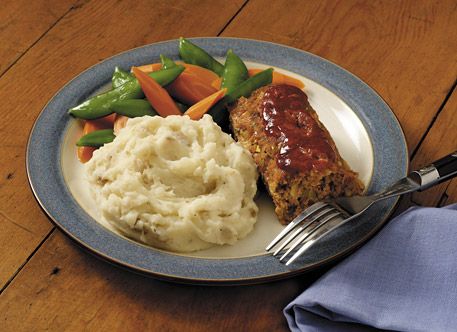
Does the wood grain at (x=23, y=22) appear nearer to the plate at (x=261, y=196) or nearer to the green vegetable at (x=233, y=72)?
the plate at (x=261, y=196)

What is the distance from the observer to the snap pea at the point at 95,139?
4418 mm

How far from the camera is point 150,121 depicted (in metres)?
4.13

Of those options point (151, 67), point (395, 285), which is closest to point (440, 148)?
point (395, 285)

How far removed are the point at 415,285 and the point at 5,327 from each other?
6.85 ft

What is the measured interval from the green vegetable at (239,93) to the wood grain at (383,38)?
3.02ft

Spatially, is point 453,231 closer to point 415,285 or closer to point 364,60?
point 415,285

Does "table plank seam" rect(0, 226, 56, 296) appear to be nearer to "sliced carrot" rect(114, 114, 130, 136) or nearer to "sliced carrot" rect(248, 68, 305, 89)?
"sliced carrot" rect(114, 114, 130, 136)

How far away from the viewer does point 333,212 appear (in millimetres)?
3742

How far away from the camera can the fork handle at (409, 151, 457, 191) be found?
3887mm

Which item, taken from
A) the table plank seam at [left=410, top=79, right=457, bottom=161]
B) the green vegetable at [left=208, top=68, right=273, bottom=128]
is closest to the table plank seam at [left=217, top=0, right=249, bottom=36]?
the green vegetable at [left=208, top=68, right=273, bottom=128]

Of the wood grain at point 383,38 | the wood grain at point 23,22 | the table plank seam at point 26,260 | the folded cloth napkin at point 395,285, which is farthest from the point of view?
the wood grain at point 23,22

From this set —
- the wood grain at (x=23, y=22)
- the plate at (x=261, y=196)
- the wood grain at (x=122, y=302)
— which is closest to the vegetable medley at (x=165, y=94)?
the plate at (x=261, y=196)

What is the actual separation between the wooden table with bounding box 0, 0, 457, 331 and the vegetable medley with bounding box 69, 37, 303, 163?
51 cm

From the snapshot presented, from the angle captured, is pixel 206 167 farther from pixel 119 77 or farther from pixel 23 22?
pixel 23 22
